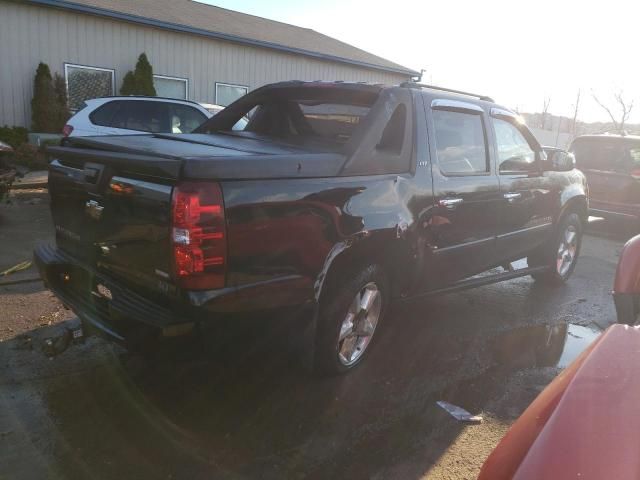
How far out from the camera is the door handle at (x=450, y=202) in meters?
3.99

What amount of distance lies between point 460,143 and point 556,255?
2.41 meters

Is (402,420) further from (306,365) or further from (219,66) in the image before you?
(219,66)

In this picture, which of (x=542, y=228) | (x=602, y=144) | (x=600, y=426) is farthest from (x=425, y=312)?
(x=602, y=144)

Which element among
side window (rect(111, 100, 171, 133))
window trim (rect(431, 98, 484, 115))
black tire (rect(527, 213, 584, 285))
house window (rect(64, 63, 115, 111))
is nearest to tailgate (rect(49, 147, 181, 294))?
window trim (rect(431, 98, 484, 115))

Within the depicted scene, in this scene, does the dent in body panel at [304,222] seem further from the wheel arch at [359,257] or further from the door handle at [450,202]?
the door handle at [450,202]

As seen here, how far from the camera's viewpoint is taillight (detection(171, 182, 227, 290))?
251 centimetres

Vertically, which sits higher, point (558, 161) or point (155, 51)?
point (155, 51)

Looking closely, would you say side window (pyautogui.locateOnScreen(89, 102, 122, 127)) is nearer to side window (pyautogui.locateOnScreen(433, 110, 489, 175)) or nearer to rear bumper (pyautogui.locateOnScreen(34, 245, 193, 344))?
rear bumper (pyautogui.locateOnScreen(34, 245, 193, 344))

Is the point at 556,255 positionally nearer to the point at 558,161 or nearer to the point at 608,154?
the point at 558,161

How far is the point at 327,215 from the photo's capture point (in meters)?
3.09

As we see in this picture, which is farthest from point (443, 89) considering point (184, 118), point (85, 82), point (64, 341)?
point (85, 82)

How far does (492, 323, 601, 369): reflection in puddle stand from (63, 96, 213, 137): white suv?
5.63 meters

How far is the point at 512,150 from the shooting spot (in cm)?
499

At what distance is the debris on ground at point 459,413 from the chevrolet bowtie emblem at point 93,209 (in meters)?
2.35
